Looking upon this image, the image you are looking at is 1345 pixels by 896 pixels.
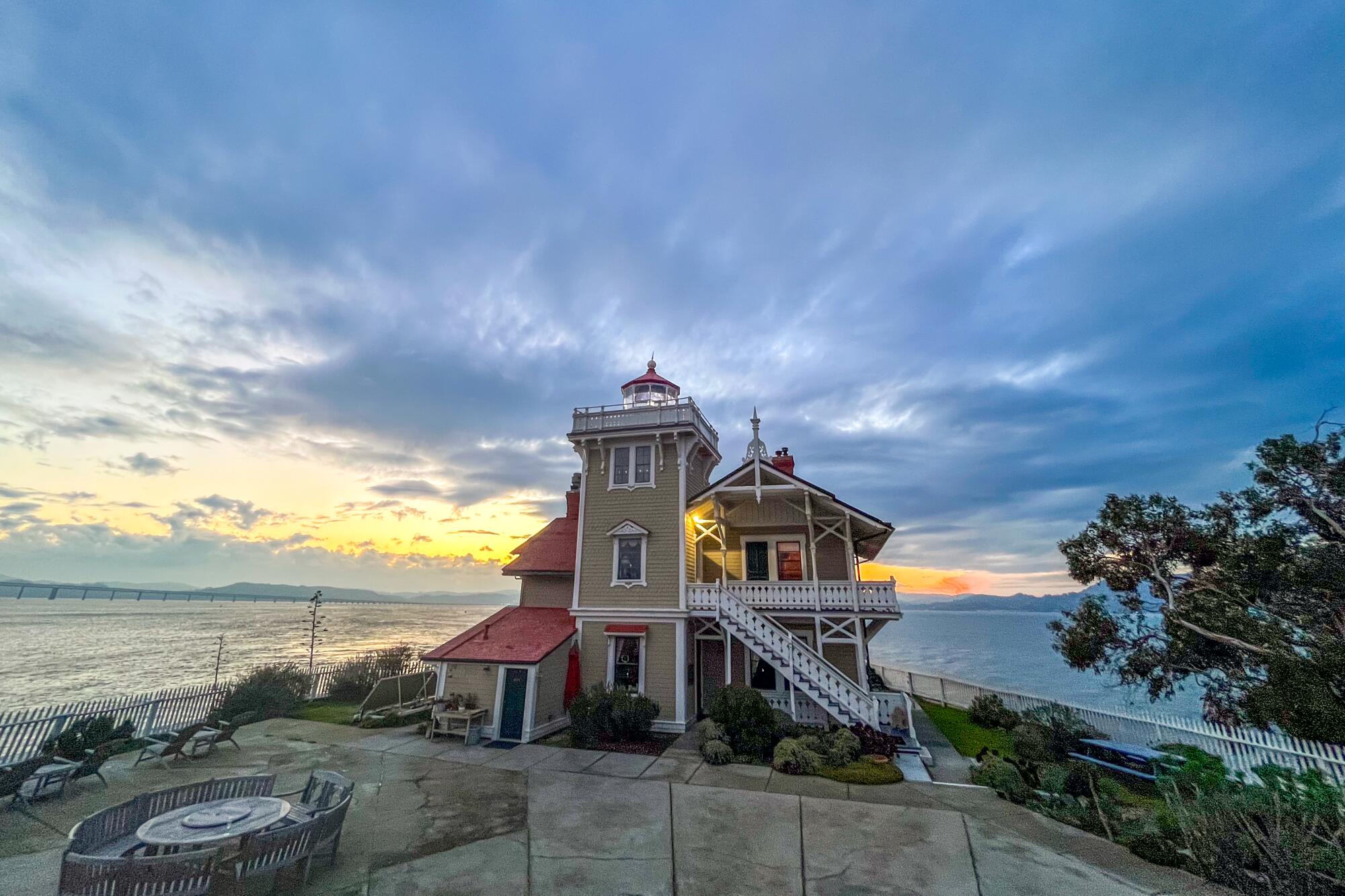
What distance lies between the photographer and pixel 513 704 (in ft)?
51.0

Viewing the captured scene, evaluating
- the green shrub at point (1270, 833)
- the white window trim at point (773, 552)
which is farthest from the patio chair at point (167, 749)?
the green shrub at point (1270, 833)

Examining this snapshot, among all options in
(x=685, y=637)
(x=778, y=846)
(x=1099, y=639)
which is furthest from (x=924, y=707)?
(x=778, y=846)

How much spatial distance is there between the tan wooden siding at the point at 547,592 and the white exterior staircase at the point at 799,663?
6.22m

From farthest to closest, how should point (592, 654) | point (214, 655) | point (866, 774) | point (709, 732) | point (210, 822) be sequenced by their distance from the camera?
point (214, 655) → point (592, 654) → point (709, 732) → point (866, 774) → point (210, 822)

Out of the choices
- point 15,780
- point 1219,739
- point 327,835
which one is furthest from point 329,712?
point 1219,739

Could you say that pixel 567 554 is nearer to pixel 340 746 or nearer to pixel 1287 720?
pixel 340 746

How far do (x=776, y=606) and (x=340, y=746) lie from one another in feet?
43.0

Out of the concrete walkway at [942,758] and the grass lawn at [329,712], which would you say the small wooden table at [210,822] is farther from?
the concrete walkway at [942,758]

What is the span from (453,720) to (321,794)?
752 centimetres

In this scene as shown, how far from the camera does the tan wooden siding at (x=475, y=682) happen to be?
15.7 m

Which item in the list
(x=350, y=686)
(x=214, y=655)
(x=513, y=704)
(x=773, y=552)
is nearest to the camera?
(x=513, y=704)

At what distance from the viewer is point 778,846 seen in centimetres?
695

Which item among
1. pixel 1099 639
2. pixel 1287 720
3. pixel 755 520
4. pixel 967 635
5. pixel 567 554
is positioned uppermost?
pixel 755 520

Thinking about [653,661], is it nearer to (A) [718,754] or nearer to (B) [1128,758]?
(A) [718,754]
